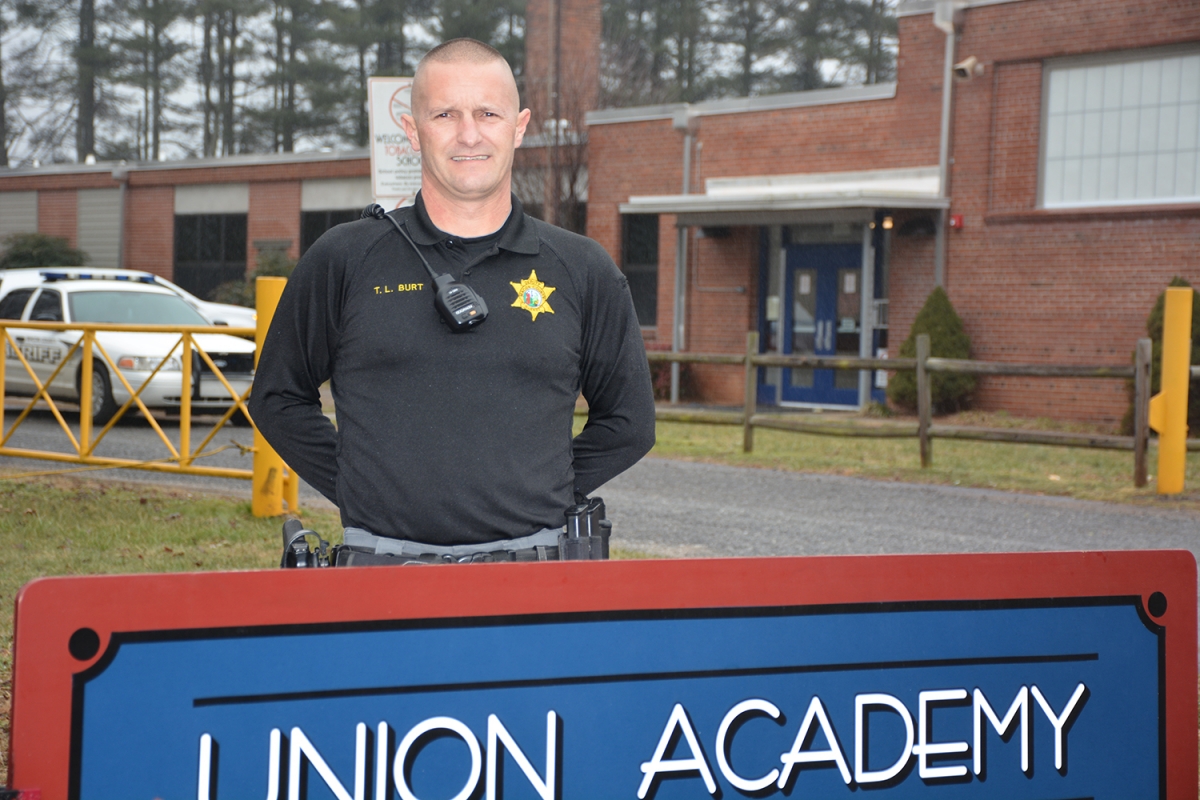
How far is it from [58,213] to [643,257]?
17.9 metres

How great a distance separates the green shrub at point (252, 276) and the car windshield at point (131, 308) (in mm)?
11465

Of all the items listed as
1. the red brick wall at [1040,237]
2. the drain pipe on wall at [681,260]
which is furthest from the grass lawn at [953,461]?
the drain pipe on wall at [681,260]

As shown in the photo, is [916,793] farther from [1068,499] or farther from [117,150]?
[117,150]

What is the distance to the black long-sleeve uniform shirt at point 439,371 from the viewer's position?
2391 millimetres

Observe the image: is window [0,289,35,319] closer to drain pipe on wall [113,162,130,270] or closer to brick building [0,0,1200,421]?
brick building [0,0,1200,421]

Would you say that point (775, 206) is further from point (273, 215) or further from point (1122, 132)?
point (273, 215)

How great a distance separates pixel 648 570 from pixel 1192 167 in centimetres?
1682

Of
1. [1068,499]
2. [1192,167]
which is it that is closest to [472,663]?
[1068,499]

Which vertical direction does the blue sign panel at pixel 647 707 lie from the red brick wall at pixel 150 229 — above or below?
below

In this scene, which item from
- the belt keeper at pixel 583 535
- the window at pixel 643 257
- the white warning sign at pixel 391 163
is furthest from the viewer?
the window at pixel 643 257

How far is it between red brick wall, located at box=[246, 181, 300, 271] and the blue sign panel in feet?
90.4

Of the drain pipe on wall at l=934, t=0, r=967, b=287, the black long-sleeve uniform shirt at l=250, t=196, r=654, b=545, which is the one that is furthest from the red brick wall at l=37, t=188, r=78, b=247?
the black long-sleeve uniform shirt at l=250, t=196, r=654, b=545

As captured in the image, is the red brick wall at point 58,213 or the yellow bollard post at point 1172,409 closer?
the yellow bollard post at point 1172,409

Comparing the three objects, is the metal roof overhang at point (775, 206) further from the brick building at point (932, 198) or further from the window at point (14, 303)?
the window at point (14, 303)
